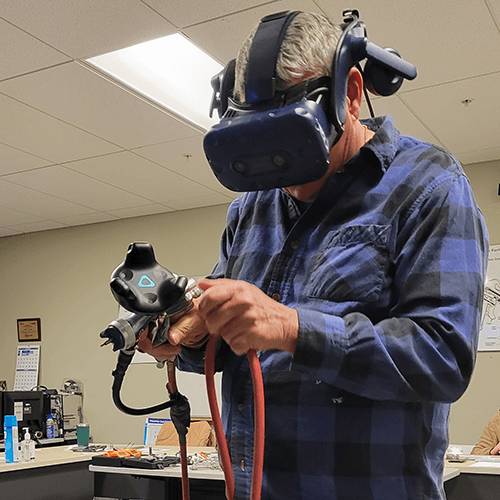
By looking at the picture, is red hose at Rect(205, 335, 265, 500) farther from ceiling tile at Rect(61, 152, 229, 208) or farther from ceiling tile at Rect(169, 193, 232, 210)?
ceiling tile at Rect(169, 193, 232, 210)

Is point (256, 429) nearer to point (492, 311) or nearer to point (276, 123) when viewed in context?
point (276, 123)

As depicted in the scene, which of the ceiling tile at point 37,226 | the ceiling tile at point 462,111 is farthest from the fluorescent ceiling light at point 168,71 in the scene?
the ceiling tile at point 37,226

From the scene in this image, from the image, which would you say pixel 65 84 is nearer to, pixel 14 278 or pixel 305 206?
pixel 305 206

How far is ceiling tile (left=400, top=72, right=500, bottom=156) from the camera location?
149 inches

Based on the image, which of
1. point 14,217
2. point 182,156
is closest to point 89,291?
point 14,217

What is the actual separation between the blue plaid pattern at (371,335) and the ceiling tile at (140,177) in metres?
4.02

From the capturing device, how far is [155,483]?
3.22m

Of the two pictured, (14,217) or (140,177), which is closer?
(140,177)

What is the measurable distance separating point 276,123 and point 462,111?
369cm

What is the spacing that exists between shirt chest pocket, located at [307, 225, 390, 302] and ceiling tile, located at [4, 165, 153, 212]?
447 centimetres

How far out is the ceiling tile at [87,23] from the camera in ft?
9.53

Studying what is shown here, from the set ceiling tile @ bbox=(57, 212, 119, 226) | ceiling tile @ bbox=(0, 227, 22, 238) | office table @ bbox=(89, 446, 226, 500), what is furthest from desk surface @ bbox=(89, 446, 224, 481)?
ceiling tile @ bbox=(0, 227, 22, 238)

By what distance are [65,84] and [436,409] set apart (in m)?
3.29

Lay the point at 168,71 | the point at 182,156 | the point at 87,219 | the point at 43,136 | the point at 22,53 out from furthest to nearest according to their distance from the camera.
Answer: the point at 87,219
the point at 182,156
the point at 43,136
the point at 168,71
the point at 22,53
